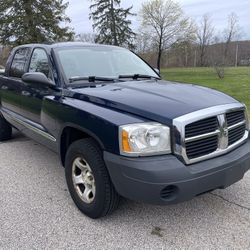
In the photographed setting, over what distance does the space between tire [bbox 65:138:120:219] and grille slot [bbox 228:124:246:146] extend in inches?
47.9

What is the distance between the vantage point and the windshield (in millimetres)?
4055

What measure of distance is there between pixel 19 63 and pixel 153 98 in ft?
9.91

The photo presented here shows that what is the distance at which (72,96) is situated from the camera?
354 centimetres

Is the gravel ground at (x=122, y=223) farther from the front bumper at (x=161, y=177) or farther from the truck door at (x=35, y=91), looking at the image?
the truck door at (x=35, y=91)

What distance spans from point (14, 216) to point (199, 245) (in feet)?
6.03

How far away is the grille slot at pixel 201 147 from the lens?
2.84 m

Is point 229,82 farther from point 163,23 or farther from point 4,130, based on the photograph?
point 163,23

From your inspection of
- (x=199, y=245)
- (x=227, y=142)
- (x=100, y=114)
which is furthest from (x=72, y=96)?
(x=199, y=245)

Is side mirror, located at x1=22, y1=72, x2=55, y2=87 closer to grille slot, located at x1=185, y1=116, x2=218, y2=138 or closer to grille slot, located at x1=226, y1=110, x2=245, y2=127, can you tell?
grille slot, located at x1=185, y1=116, x2=218, y2=138

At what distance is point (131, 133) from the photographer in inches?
109

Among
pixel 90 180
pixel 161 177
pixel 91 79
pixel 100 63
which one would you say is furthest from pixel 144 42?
pixel 161 177

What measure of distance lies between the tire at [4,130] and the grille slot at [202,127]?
4.34m

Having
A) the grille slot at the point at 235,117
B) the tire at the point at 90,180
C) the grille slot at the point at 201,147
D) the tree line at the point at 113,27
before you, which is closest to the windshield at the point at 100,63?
the tire at the point at 90,180

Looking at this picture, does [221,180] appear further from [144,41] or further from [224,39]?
[224,39]
